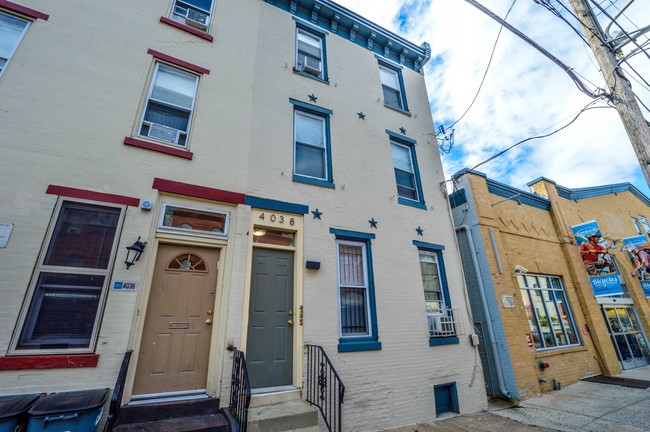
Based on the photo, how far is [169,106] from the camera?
18.0 feet

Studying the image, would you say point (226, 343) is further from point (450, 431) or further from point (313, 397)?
point (450, 431)

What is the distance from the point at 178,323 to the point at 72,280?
1465 millimetres

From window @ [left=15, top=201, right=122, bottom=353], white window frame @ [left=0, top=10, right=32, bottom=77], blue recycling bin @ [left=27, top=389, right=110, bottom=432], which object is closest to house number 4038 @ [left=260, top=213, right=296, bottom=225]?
window @ [left=15, top=201, right=122, bottom=353]

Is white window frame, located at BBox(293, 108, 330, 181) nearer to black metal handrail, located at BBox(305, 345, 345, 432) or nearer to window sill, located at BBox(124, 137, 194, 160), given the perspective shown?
window sill, located at BBox(124, 137, 194, 160)

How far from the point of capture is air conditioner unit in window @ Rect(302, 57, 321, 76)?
7348 mm

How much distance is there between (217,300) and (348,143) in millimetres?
4585

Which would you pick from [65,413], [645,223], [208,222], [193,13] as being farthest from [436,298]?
[645,223]

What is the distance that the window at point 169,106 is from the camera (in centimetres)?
523


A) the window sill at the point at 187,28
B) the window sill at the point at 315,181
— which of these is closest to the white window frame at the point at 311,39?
the window sill at the point at 187,28

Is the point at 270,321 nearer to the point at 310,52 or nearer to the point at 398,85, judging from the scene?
the point at 310,52

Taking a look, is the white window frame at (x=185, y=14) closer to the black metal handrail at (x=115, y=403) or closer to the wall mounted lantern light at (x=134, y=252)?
the wall mounted lantern light at (x=134, y=252)

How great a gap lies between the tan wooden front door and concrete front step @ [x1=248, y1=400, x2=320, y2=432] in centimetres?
99

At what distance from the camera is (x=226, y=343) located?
4398mm

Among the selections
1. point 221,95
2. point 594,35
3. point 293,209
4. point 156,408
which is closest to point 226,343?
point 156,408
